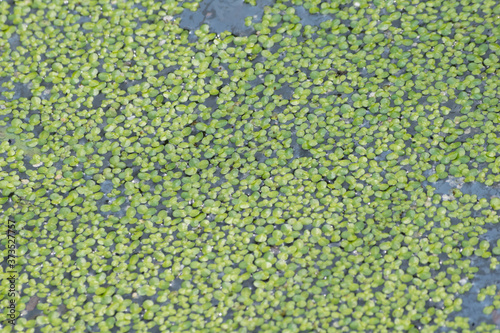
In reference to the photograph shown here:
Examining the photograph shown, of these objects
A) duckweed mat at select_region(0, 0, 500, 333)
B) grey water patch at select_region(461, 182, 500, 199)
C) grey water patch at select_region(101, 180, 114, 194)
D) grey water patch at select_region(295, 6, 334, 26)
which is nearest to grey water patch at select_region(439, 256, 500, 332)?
duckweed mat at select_region(0, 0, 500, 333)

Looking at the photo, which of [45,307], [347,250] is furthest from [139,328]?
[347,250]

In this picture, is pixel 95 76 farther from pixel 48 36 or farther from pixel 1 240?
pixel 1 240

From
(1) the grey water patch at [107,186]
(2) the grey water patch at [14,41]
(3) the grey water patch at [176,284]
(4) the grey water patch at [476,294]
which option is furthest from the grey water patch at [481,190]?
(2) the grey water patch at [14,41]

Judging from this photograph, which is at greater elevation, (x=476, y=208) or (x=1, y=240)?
(x=476, y=208)

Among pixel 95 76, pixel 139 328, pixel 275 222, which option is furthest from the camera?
pixel 95 76

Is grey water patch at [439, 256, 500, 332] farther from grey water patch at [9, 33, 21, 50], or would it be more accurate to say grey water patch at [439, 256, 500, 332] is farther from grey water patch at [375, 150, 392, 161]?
grey water patch at [9, 33, 21, 50]

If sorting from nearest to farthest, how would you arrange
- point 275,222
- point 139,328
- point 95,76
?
point 139,328 < point 275,222 < point 95,76

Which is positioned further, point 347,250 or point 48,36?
point 48,36

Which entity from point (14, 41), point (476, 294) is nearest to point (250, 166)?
point (476, 294)
